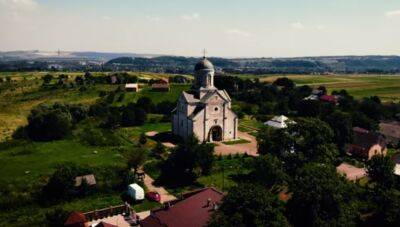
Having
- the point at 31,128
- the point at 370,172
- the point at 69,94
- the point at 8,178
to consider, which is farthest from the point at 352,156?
the point at 69,94

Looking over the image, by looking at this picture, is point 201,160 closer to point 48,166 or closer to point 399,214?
point 48,166

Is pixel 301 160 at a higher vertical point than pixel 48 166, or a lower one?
higher

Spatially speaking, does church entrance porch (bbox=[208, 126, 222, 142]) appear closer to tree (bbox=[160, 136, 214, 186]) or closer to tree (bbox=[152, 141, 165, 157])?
tree (bbox=[152, 141, 165, 157])

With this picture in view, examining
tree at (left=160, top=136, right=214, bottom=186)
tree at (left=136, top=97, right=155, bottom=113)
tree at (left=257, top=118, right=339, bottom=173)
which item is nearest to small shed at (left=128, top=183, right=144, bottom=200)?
tree at (left=160, top=136, right=214, bottom=186)

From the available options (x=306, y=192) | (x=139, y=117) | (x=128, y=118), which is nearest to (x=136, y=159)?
(x=306, y=192)

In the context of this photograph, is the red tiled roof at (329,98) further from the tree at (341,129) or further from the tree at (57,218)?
the tree at (57,218)
